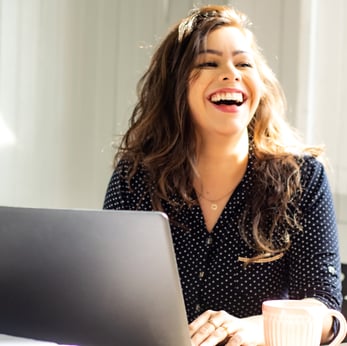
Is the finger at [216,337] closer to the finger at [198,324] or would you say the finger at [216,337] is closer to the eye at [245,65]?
the finger at [198,324]

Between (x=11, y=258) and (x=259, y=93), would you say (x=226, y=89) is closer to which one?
(x=259, y=93)

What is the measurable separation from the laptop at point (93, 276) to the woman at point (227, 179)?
25.0 inches

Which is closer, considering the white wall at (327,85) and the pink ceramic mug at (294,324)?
the pink ceramic mug at (294,324)

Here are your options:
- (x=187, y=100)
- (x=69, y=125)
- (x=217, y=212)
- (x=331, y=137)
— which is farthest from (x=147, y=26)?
(x=217, y=212)

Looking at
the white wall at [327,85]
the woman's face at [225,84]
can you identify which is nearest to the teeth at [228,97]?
the woman's face at [225,84]

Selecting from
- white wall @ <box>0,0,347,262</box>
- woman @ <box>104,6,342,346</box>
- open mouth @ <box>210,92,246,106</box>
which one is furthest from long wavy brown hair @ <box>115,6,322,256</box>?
white wall @ <box>0,0,347,262</box>

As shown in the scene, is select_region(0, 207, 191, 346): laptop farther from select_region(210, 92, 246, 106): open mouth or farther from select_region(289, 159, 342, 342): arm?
select_region(210, 92, 246, 106): open mouth

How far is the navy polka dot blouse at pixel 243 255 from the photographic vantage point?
1628 mm

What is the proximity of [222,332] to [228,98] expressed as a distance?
631 millimetres

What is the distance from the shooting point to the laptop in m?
0.98

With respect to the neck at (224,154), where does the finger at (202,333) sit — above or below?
below

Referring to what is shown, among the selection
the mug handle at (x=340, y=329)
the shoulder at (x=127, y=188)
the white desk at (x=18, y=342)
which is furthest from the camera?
the shoulder at (x=127, y=188)

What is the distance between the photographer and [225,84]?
170cm

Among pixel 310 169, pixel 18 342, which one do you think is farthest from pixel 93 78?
pixel 18 342
